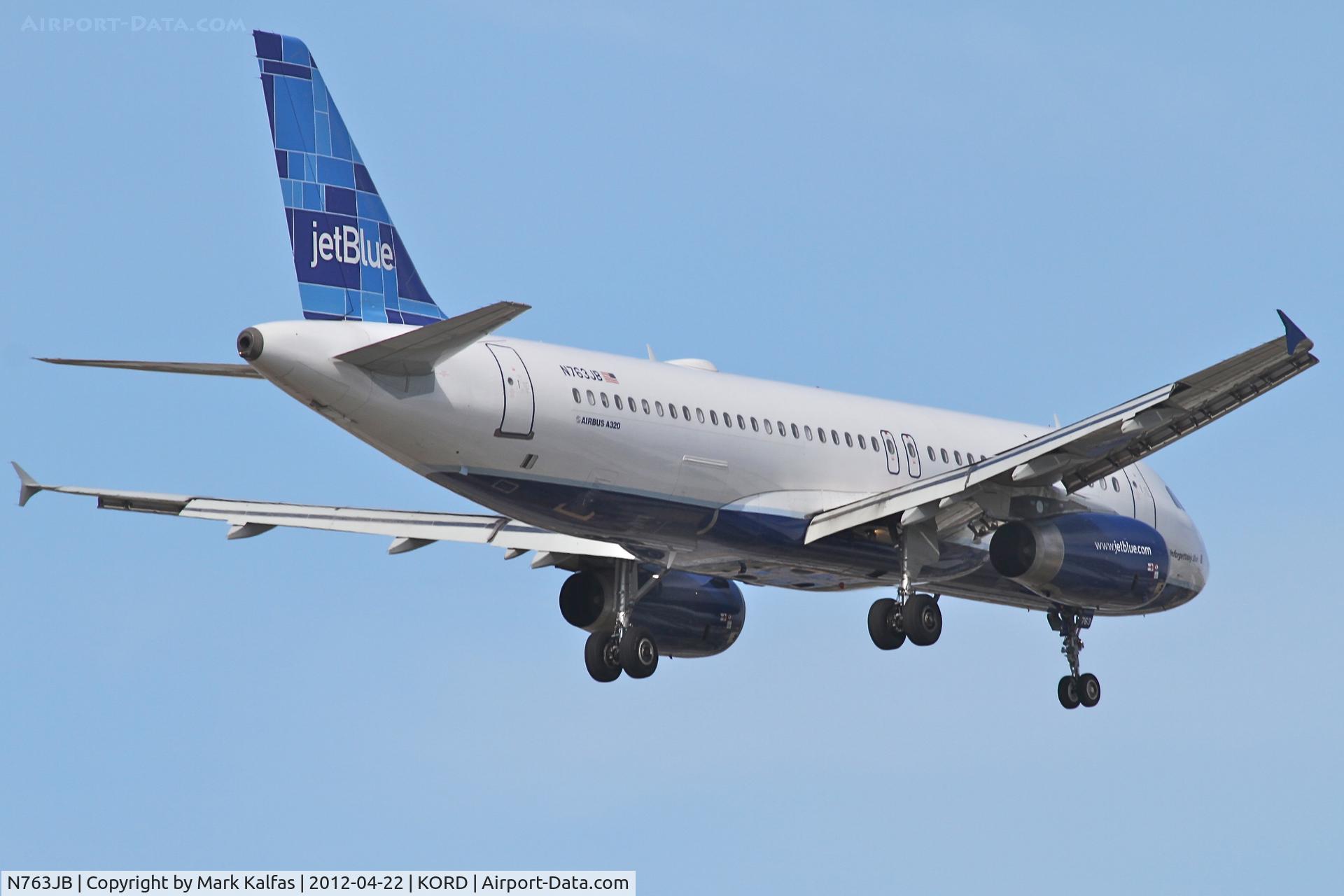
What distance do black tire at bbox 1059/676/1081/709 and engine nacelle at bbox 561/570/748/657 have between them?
5602 mm

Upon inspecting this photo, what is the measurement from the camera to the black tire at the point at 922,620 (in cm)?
3300

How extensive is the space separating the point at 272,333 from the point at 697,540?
26.6 feet

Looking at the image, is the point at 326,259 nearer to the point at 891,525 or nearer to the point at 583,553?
Result: the point at 583,553

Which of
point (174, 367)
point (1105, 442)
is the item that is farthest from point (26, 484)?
point (1105, 442)

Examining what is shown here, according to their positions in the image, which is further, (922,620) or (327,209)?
(922,620)

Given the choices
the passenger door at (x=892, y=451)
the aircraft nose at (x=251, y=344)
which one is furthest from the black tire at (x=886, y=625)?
the aircraft nose at (x=251, y=344)

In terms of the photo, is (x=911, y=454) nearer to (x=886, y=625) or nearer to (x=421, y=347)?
(x=886, y=625)

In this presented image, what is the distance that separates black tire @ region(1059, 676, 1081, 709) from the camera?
124ft

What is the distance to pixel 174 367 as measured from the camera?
27.4m

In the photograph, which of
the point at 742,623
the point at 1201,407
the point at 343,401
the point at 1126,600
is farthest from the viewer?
the point at 742,623

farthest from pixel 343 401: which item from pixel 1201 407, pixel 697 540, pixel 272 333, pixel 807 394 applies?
pixel 1201 407

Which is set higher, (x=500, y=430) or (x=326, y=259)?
(x=326, y=259)

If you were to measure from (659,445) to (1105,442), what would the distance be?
6498 millimetres

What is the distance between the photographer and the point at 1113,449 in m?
32.2
